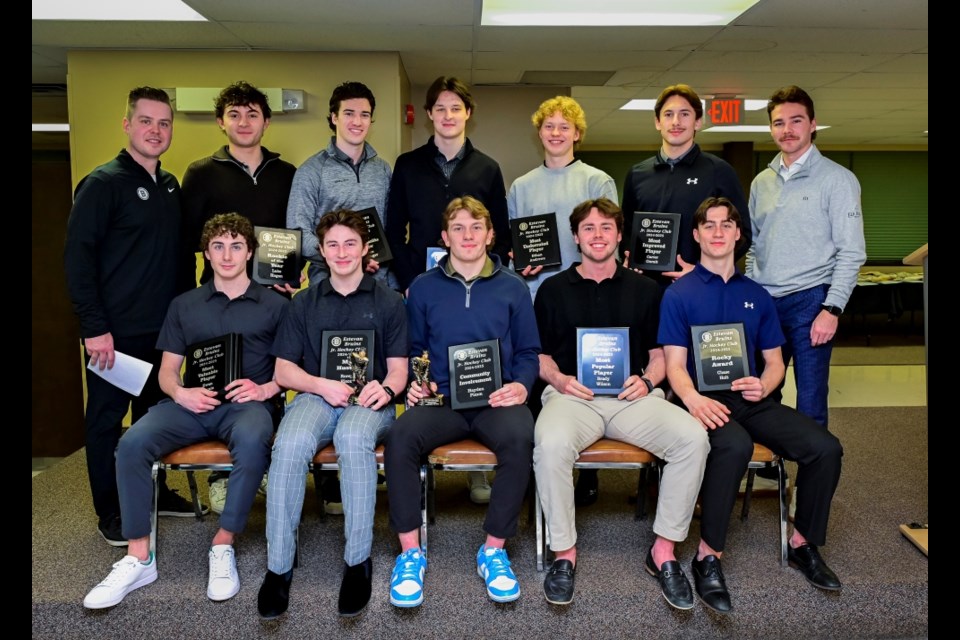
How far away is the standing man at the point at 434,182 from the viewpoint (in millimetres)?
3402

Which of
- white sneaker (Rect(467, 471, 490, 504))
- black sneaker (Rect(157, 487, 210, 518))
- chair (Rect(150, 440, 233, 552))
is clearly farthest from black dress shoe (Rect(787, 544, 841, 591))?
black sneaker (Rect(157, 487, 210, 518))

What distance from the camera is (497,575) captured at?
8.54ft

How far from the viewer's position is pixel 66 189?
7.23 meters

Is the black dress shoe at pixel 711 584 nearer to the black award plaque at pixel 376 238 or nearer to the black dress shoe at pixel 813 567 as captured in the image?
the black dress shoe at pixel 813 567

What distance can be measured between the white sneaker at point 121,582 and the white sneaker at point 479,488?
4.57ft

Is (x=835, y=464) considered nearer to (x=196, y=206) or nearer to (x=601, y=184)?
(x=601, y=184)

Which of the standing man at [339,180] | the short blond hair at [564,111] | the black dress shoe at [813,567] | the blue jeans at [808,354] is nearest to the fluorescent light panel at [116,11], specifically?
the standing man at [339,180]

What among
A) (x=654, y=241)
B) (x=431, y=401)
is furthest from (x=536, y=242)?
(x=431, y=401)

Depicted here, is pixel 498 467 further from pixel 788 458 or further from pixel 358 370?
pixel 788 458

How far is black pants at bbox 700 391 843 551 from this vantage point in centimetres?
267

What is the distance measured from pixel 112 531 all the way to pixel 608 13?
3.89 m

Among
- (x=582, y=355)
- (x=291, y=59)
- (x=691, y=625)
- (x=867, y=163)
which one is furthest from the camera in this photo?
(x=867, y=163)

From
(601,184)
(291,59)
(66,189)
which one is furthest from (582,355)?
(66,189)
